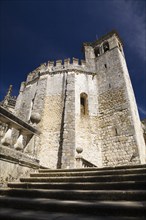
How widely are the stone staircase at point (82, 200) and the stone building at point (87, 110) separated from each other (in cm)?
429

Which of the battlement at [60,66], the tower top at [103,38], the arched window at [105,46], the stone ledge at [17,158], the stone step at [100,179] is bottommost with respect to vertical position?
the stone step at [100,179]

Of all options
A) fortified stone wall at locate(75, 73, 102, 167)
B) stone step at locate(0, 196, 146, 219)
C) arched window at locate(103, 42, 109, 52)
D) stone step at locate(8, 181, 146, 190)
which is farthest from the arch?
stone step at locate(0, 196, 146, 219)

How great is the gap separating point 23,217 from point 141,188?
1.78 meters

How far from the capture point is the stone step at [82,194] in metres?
2.14

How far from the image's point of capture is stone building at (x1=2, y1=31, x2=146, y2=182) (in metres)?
8.84

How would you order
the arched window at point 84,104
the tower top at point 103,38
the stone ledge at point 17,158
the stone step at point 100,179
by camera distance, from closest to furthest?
the stone step at point 100,179, the stone ledge at point 17,158, the arched window at point 84,104, the tower top at point 103,38

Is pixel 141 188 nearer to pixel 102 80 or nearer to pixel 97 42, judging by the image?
pixel 102 80

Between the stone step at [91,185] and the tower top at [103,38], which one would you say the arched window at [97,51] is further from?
the stone step at [91,185]

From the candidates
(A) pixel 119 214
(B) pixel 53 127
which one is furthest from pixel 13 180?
(B) pixel 53 127

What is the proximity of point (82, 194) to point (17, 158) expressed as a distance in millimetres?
1810

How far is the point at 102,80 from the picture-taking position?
40.0ft

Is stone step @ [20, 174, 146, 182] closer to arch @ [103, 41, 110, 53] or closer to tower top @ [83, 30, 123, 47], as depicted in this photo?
arch @ [103, 41, 110, 53]

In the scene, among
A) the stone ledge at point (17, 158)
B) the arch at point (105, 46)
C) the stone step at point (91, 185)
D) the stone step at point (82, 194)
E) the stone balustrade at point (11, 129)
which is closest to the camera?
the stone step at point (82, 194)

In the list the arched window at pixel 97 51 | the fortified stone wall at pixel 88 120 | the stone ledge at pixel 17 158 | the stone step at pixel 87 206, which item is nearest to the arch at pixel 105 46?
the arched window at pixel 97 51
